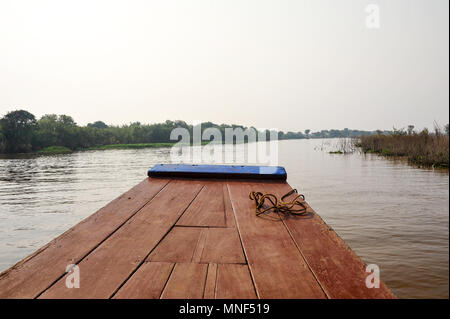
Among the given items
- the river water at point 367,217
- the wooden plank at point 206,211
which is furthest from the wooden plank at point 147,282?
the river water at point 367,217

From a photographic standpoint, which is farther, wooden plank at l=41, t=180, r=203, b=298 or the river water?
the river water

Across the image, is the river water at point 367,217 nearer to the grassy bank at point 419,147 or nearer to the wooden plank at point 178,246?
the wooden plank at point 178,246

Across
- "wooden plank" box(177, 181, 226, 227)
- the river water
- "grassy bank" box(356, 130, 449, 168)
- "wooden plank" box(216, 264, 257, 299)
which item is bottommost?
the river water

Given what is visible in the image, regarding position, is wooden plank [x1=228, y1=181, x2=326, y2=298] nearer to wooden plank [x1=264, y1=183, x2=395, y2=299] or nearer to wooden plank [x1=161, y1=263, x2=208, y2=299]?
wooden plank [x1=264, y1=183, x2=395, y2=299]

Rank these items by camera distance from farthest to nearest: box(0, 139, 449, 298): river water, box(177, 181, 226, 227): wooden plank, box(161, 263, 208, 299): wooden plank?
box(0, 139, 449, 298): river water → box(177, 181, 226, 227): wooden plank → box(161, 263, 208, 299): wooden plank

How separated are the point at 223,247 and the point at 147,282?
0.46m

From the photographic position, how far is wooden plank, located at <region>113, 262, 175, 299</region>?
1065mm

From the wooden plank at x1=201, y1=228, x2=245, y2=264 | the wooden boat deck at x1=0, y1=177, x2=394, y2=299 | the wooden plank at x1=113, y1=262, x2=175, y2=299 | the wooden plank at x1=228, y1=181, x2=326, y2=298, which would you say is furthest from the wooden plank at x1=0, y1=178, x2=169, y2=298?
the wooden plank at x1=228, y1=181, x2=326, y2=298

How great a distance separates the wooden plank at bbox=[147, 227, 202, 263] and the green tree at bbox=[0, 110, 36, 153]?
38165mm

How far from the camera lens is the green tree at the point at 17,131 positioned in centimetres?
3231

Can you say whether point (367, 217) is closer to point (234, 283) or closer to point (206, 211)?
point (206, 211)

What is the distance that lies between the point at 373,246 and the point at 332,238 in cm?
223
